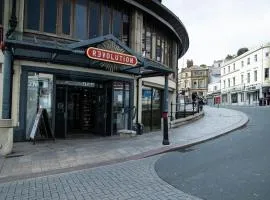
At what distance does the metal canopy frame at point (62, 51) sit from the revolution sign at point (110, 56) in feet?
0.81

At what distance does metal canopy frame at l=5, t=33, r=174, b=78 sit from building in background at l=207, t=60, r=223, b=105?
53459 millimetres

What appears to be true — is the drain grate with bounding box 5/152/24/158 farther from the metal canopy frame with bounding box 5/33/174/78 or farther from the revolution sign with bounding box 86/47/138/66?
the revolution sign with bounding box 86/47/138/66

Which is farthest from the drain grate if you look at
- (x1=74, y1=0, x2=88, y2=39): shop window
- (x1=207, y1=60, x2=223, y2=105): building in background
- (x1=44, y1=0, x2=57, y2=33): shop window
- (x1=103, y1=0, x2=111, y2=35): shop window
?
(x1=207, y1=60, x2=223, y2=105): building in background

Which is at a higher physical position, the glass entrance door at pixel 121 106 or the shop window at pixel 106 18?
the shop window at pixel 106 18

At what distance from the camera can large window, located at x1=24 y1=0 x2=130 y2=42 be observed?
1102 cm

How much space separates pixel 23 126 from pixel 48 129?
3.07 ft

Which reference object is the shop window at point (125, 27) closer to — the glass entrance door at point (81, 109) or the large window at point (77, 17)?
the large window at point (77, 17)

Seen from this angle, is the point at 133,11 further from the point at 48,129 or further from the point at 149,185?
the point at 149,185

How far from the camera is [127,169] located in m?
7.25

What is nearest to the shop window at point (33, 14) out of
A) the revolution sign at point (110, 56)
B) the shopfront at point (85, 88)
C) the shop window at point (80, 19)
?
the shopfront at point (85, 88)

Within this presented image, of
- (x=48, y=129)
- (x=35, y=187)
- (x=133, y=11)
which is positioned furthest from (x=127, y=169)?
(x=133, y=11)

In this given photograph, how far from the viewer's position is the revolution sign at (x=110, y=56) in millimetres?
9148

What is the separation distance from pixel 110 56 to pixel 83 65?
263cm

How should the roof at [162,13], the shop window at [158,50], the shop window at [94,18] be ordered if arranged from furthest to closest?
the shop window at [158,50] < the roof at [162,13] < the shop window at [94,18]
